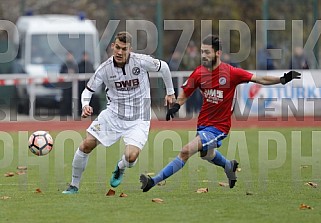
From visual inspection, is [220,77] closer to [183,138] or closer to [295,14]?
[183,138]

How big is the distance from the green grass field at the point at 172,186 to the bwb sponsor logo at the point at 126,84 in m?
1.23

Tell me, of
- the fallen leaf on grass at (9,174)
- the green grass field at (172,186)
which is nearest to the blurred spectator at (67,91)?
the green grass field at (172,186)

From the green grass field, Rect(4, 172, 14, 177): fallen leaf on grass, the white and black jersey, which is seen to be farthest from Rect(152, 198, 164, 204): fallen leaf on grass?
Rect(4, 172, 14, 177): fallen leaf on grass

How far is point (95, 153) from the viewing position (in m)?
15.7

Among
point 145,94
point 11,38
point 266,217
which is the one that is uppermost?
point 11,38

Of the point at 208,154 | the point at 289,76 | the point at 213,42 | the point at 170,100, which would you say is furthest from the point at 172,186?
the point at 289,76

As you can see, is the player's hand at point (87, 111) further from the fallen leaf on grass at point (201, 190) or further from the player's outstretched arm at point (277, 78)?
the player's outstretched arm at point (277, 78)

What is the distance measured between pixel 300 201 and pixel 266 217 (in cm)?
126

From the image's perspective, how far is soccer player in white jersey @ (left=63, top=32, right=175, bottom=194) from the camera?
1053cm

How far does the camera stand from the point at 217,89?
10.6 m

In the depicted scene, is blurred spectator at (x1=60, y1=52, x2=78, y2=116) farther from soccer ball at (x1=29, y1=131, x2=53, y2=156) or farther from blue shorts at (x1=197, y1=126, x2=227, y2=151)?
blue shorts at (x1=197, y1=126, x2=227, y2=151)

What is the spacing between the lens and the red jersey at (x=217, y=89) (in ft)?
34.7

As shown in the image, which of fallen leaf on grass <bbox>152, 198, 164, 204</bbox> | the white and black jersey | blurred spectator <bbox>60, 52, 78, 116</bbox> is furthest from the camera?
blurred spectator <bbox>60, 52, 78, 116</bbox>

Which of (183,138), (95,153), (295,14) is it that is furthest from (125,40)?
(295,14)
